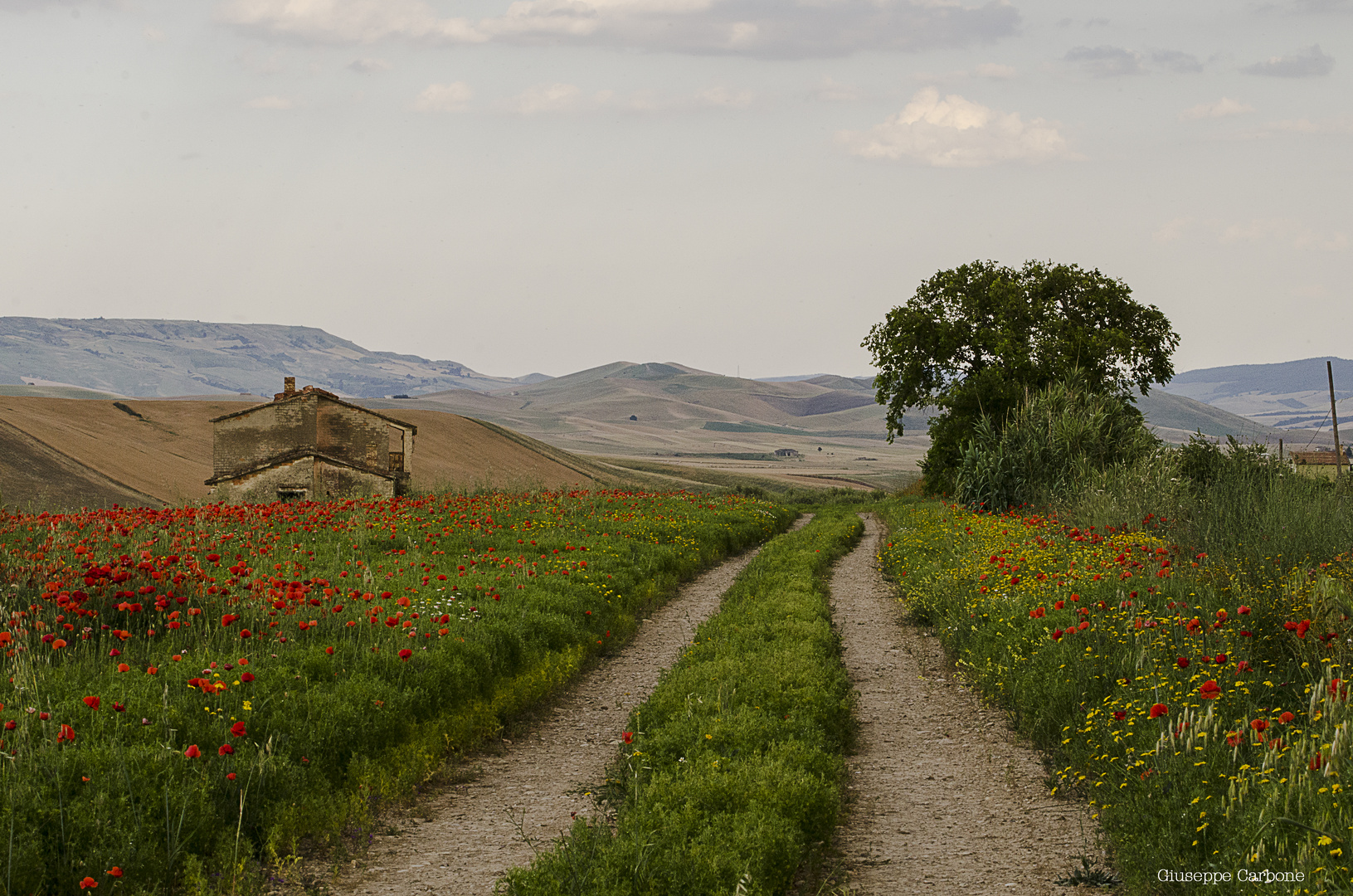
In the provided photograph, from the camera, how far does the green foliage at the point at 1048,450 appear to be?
78.0 feet

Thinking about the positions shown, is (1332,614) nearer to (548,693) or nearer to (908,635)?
(908,635)

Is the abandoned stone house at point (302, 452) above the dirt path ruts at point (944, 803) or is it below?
above

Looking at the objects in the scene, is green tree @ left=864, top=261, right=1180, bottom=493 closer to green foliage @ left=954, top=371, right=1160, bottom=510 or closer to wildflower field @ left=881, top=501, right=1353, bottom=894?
green foliage @ left=954, top=371, right=1160, bottom=510

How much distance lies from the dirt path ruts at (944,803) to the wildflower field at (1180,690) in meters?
0.28

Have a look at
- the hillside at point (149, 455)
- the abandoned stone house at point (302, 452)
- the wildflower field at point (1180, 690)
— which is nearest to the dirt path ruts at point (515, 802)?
the wildflower field at point (1180, 690)

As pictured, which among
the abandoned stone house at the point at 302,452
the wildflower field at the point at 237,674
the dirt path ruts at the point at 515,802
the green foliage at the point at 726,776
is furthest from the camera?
the abandoned stone house at the point at 302,452

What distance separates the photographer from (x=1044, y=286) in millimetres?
36875

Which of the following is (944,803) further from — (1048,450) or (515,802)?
(1048,450)

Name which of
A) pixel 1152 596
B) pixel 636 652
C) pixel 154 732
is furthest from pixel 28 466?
pixel 1152 596

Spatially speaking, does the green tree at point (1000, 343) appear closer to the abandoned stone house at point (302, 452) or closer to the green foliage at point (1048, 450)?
the green foliage at point (1048, 450)

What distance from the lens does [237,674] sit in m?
7.38

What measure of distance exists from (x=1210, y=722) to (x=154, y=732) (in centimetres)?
697

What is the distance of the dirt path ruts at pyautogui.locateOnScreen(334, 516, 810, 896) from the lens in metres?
5.91

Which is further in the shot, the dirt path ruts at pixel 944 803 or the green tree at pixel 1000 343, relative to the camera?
the green tree at pixel 1000 343
